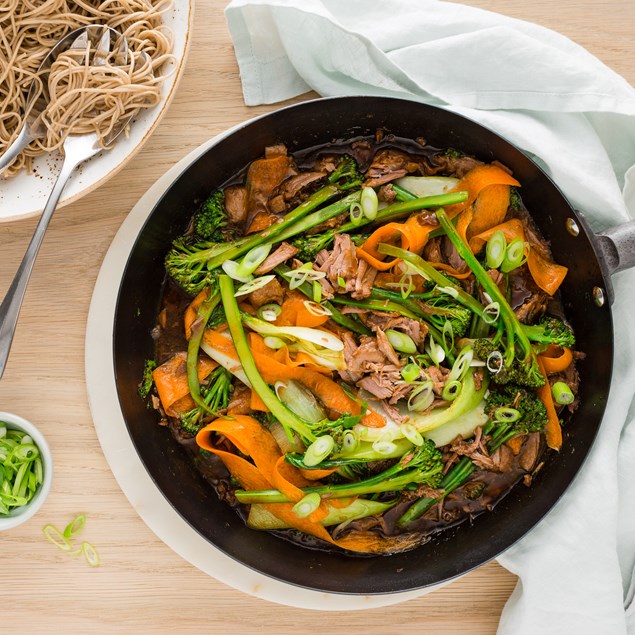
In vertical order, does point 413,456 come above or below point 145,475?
above

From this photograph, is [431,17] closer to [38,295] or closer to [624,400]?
[624,400]

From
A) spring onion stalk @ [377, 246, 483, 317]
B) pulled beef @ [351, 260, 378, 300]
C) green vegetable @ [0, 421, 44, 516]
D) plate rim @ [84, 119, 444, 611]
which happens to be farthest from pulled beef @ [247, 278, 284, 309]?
green vegetable @ [0, 421, 44, 516]

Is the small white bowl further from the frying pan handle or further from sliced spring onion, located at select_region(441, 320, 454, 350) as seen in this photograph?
the frying pan handle

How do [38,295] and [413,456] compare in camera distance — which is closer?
[413,456]

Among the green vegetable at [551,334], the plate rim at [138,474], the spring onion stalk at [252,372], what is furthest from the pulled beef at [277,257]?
the green vegetable at [551,334]

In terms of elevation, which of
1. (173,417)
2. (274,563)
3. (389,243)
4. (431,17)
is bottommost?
(274,563)

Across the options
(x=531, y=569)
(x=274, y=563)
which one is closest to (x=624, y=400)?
(x=531, y=569)

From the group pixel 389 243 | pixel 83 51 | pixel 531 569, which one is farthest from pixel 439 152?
pixel 531 569

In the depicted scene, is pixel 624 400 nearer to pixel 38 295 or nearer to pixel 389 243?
pixel 389 243

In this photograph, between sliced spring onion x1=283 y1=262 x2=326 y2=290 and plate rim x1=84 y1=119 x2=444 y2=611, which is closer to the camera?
sliced spring onion x1=283 y1=262 x2=326 y2=290
